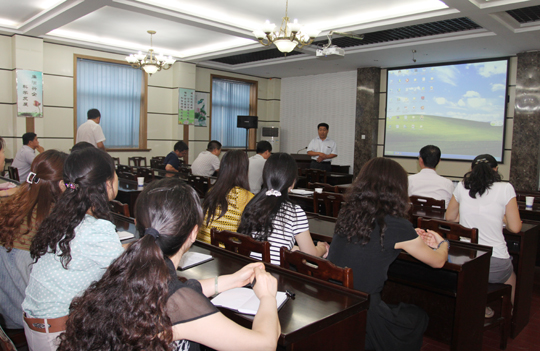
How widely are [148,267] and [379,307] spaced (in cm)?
123

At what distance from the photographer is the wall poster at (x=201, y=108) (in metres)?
10.2

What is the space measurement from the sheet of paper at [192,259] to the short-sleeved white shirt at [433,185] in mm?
2452

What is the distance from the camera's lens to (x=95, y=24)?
23.3 feet

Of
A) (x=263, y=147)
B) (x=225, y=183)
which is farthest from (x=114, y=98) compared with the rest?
(x=225, y=183)

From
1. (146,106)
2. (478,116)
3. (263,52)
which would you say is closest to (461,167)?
(478,116)

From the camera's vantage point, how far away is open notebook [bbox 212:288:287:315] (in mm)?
1325

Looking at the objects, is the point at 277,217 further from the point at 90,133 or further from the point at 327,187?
the point at 90,133

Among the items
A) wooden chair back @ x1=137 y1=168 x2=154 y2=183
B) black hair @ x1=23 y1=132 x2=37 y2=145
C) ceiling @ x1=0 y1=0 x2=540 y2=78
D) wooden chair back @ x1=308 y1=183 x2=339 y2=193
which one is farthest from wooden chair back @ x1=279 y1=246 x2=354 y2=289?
black hair @ x1=23 y1=132 x2=37 y2=145

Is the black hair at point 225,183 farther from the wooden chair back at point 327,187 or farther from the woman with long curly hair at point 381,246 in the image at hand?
the wooden chair back at point 327,187

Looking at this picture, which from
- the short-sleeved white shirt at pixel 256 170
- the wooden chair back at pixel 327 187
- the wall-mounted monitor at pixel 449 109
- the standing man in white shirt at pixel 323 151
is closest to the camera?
the wooden chair back at pixel 327 187

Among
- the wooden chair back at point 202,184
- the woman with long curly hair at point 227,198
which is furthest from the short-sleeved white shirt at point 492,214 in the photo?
the wooden chair back at point 202,184

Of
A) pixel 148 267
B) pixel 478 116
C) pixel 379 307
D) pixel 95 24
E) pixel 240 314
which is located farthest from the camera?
pixel 478 116

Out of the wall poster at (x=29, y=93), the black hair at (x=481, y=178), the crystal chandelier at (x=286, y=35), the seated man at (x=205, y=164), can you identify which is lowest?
the seated man at (x=205, y=164)

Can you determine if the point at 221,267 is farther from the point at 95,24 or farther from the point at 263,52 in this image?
the point at 263,52
